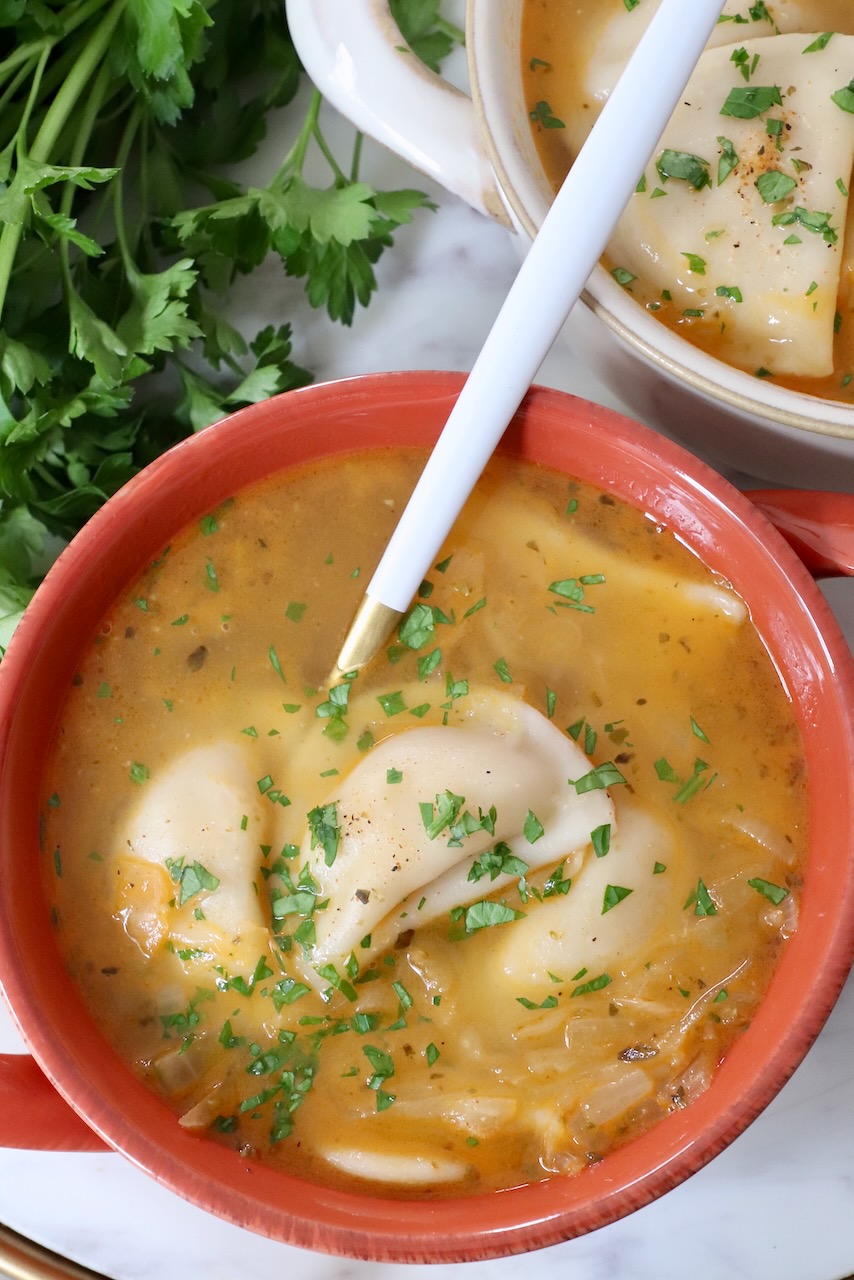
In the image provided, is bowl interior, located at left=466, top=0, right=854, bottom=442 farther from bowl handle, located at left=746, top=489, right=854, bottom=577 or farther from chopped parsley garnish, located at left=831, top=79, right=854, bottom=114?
chopped parsley garnish, located at left=831, top=79, right=854, bottom=114

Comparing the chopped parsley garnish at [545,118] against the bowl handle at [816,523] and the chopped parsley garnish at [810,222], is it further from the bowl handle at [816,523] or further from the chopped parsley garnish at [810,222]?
the bowl handle at [816,523]

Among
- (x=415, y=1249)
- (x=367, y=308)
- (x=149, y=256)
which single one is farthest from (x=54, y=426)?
(x=415, y=1249)

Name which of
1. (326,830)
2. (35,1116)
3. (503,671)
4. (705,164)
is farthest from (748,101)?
(35,1116)

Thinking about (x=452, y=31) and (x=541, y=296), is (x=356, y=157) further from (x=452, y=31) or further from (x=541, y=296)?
(x=541, y=296)

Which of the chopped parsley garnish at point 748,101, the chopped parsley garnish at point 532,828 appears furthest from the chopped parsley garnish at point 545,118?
the chopped parsley garnish at point 532,828

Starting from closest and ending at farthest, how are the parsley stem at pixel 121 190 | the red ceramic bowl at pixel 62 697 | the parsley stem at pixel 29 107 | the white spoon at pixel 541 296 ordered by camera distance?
1. the white spoon at pixel 541 296
2. the red ceramic bowl at pixel 62 697
3. the parsley stem at pixel 29 107
4. the parsley stem at pixel 121 190

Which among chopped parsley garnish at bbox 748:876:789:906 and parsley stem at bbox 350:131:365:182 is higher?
parsley stem at bbox 350:131:365:182

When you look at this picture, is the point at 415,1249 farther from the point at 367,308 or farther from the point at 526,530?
the point at 367,308

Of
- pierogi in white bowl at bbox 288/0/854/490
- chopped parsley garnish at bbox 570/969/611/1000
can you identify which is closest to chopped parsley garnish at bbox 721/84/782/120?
pierogi in white bowl at bbox 288/0/854/490
